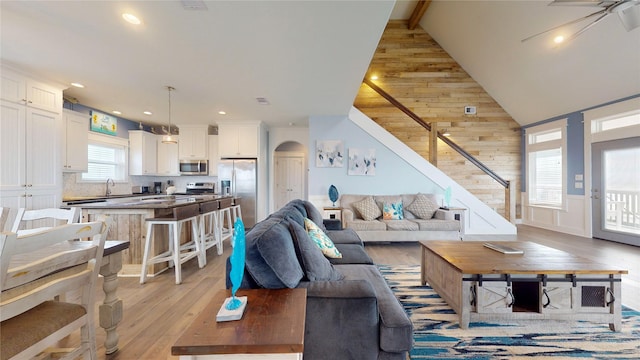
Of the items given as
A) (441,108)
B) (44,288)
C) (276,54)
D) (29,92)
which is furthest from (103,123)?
(441,108)

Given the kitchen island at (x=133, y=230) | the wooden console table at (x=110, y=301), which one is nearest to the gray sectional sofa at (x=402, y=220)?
the kitchen island at (x=133, y=230)

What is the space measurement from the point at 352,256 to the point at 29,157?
14.5ft

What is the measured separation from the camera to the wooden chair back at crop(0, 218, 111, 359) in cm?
99

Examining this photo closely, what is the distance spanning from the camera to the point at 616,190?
4.84 metres

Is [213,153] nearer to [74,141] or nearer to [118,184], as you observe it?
[118,184]

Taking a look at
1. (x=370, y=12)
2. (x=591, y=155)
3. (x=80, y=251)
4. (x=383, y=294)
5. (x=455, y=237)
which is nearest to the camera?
(x=80, y=251)

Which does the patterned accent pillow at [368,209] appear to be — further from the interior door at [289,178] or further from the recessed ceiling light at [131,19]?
the recessed ceiling light at [131,19]

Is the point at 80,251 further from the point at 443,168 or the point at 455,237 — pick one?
the point at 443,168

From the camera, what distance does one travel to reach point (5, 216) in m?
1.79

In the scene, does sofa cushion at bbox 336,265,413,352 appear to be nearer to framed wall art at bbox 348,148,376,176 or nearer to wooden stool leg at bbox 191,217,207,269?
wooden stool leg at bbox 191,217,207,269

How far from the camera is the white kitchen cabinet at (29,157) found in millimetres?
3184

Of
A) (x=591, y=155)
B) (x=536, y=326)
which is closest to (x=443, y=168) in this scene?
(x=591, y=155)

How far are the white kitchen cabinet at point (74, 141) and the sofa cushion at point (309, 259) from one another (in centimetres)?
497

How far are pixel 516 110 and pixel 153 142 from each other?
30.6ft
